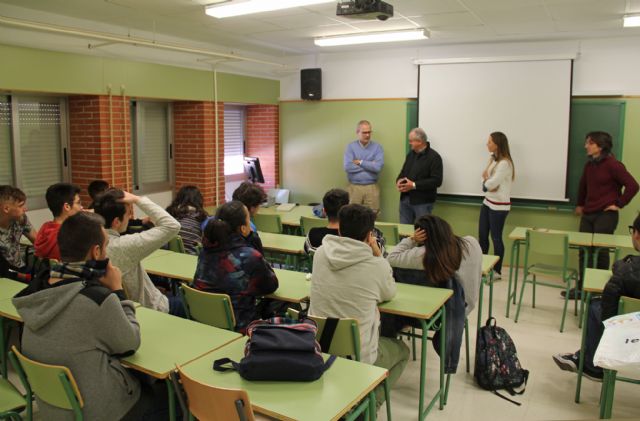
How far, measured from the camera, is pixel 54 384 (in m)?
2.09

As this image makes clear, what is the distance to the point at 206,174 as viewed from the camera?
696cm

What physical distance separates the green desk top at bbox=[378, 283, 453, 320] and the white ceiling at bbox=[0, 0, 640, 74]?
8.50 ft

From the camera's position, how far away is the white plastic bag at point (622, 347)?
8.43 ft

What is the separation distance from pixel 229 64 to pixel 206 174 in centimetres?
150

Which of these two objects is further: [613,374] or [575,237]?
[575,237]

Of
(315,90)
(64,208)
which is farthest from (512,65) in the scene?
(64,208)

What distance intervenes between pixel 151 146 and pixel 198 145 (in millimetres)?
574

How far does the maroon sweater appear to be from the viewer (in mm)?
5605

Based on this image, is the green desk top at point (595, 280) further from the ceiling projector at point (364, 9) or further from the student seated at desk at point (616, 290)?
the ceiling projector at point (364, 9)

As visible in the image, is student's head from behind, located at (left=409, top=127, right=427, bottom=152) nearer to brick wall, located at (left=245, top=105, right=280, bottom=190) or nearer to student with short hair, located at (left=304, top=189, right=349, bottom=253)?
brick wall, located at (left=245, top=105, right=280, bottom=190)

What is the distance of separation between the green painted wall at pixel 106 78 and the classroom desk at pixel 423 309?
375 centimetres

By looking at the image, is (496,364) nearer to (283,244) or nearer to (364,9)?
(283,244)

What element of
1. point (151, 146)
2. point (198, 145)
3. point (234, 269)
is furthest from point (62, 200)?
point (198, 145)

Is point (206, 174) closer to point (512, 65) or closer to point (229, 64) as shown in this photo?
point (229, 64)
